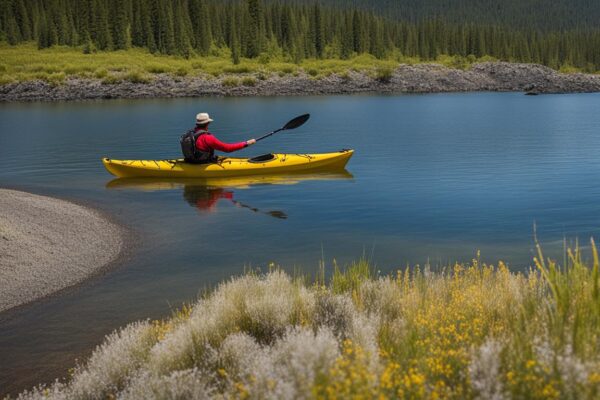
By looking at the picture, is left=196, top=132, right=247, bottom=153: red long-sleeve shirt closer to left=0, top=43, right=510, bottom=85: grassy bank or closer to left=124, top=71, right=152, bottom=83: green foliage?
left=0, top=43, right=510, bottom=85: grassy bank

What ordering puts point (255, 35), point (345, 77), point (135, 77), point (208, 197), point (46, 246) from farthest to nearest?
1. point (255, 35)
2. point (345, 77)
3. point (135, 77)
4. point (208, 197)
5. point (46, 246)

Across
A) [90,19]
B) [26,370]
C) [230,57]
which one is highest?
[90,19]

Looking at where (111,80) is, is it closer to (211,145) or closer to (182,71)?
(182,71)

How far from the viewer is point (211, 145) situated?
1766 centimetres

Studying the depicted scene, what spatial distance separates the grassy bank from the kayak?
5165 centimetres

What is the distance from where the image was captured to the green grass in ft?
225

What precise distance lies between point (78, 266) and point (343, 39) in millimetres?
99963

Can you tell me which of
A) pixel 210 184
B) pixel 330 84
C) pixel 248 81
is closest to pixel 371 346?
pixel 210 184

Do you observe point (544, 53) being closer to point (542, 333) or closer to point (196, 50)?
point (196, 50)

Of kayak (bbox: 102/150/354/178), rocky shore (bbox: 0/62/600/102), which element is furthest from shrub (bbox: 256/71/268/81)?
kayak (bbox: 102/150/354/178)

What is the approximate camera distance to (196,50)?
95.0 metres

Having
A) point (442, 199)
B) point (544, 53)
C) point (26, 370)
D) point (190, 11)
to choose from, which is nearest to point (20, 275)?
point (26, 370)

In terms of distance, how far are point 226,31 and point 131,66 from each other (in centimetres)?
3156

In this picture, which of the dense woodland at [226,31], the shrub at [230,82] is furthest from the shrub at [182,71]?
the dense woodland at [226,31]
